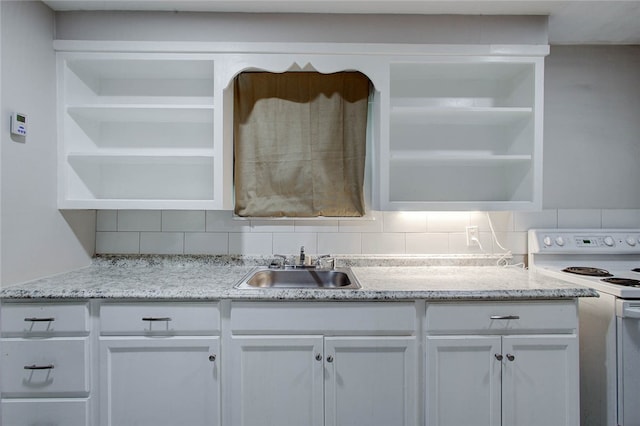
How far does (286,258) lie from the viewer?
1.89 m

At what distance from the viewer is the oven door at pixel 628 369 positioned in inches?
56.1

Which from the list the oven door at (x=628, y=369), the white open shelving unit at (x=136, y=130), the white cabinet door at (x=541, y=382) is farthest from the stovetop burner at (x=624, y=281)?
the white open shelving unit at (x=136, y=130)

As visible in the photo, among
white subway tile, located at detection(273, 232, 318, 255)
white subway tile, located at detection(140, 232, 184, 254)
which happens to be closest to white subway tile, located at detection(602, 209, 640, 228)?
white subway tile, located at detection(273, 232, 318, 255)

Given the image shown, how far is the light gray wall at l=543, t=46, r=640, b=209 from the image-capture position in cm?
200

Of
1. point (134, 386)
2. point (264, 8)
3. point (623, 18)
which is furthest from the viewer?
point (623, 18)

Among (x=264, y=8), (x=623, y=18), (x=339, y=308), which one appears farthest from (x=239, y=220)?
(x=623, y=18)

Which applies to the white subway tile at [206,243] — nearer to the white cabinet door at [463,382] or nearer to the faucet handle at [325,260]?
the faucet handle at [325,260]

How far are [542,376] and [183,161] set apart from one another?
6.89 ft

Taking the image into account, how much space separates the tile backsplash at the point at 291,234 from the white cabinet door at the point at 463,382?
2.19ft

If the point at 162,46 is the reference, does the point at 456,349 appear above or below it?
below

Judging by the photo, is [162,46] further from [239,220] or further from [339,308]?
[339,308]

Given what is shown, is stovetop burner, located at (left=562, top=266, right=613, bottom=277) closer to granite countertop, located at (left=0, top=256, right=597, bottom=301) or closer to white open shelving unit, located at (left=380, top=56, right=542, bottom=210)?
granite countertop, located at (left=0, top=256, right=597, bottom=301)

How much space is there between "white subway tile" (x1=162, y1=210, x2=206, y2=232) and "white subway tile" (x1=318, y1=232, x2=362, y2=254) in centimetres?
74

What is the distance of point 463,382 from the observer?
1.39 meters
